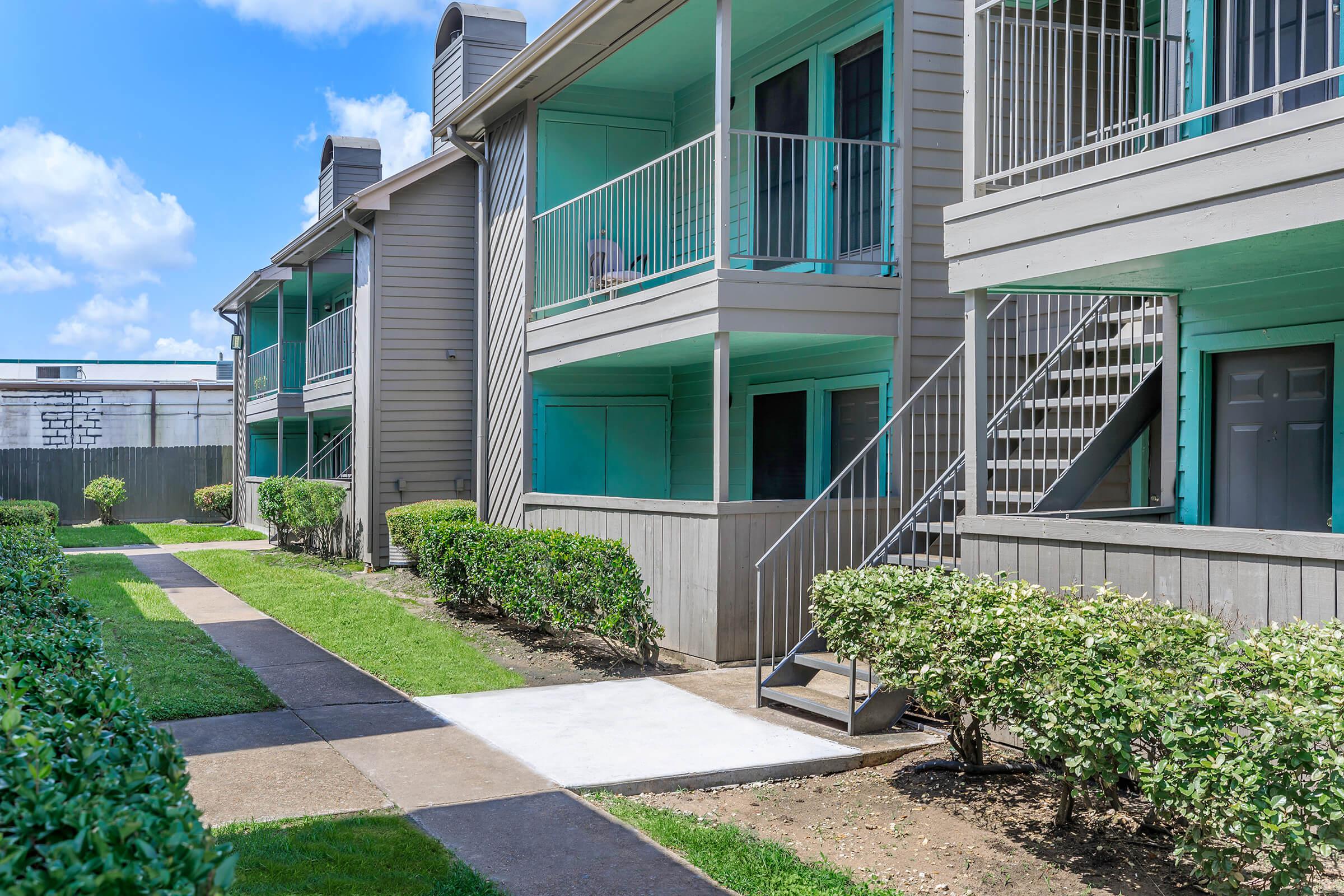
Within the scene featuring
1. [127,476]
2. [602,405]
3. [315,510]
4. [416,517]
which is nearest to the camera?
[602,405]

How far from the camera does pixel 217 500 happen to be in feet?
93.1

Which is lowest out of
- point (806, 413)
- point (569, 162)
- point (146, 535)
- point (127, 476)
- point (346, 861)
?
point (146, 535)

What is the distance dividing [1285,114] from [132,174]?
164 m

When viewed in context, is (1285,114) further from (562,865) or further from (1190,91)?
(562,865)

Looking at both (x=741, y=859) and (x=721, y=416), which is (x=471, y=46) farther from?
(x=741, y=859)

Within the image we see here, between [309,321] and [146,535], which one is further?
[146,535]

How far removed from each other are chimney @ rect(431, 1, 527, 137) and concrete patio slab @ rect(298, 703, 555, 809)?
12660 mm

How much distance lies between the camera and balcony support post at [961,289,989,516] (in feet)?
24.0

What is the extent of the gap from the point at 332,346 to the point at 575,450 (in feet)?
23.7

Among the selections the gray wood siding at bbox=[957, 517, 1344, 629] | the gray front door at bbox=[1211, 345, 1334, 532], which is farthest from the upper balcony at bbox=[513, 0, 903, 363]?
the gray wood siding at bbox=[957, 517, 1344, 629]

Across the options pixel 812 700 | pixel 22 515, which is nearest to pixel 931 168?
pixel 812 700

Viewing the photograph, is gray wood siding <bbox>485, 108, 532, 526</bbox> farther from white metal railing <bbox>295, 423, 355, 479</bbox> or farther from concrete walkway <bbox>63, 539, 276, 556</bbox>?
concrete walkway <bbox>63, 539, 276, 556</bbox>

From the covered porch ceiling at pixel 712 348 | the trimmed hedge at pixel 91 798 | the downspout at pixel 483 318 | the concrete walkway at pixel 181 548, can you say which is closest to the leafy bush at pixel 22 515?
the concrete walkway at pixel 181 548

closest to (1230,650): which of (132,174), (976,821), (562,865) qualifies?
(976,821)
